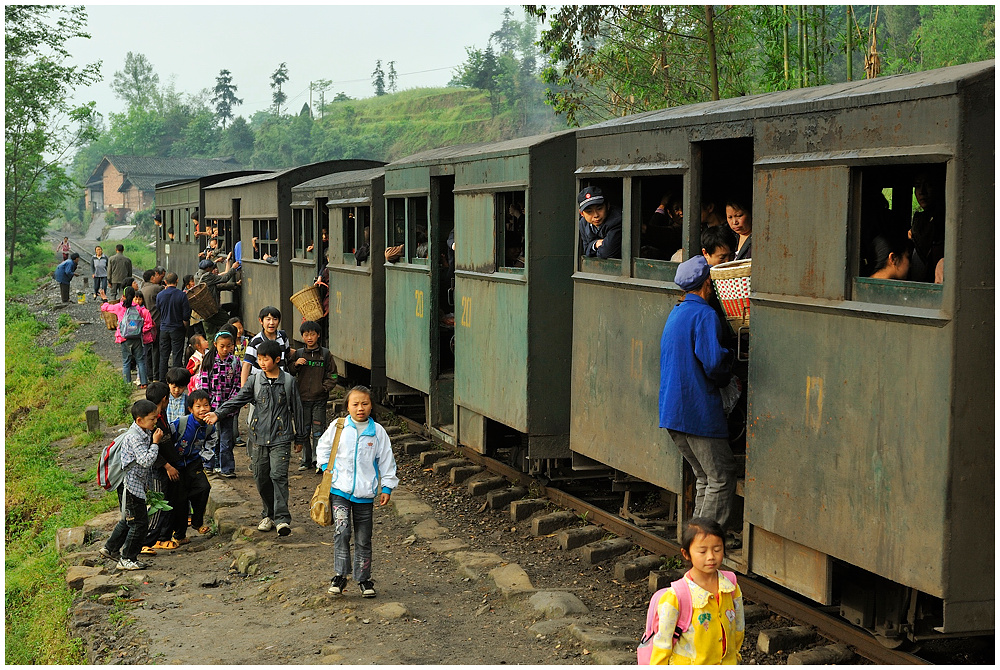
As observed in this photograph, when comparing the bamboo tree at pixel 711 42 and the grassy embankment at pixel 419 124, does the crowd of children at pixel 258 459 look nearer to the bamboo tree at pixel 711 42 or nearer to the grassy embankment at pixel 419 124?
the bamboo tree at pixel 711 42

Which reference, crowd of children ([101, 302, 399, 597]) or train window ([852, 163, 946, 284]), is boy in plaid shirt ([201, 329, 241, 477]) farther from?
train window ([852, 163, 946, 284])

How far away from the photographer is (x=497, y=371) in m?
8.72

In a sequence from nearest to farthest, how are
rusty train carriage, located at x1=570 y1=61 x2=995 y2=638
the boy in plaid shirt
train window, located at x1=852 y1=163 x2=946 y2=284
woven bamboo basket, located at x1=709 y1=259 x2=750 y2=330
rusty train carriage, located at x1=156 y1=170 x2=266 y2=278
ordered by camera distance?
1. rusty train carriage, located at x1=570 y1=61 x2=995 y2=638
2. train window, located at x1=852 y1=163 x2=946 y2=284
3. woven bamboo basket, located at x1=709 y1=259 x2=750 y2=330
4. the boy in plaid shirt
5. rusty train carriage, located at x1=156 y1=170 x2=266 y2=278

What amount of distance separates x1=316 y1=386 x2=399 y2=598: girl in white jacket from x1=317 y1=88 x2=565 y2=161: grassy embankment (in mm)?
59452

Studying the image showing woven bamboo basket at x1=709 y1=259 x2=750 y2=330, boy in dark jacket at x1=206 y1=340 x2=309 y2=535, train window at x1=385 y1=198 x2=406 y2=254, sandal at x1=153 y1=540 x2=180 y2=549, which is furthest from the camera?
train window at x1=385 y1=198 x2=406 y2=254

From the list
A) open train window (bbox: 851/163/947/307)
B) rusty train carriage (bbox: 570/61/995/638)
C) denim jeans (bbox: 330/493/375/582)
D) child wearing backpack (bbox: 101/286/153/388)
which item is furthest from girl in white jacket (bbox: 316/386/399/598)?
child wearing backpack (bbox: 101/286/153/388)

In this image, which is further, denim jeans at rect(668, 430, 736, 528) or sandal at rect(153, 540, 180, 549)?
sandal at rect(153, 540, 180, 549)

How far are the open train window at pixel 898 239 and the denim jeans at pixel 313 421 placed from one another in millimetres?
6113

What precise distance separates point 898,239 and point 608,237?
8.23 ft

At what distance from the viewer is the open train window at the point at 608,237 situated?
24.2 feet

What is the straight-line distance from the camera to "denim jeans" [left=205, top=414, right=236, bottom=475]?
1081 centimetres

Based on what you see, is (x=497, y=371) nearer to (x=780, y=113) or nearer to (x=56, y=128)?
(x=780, y=113)

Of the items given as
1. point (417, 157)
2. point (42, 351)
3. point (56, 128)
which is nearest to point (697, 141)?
point (417, 157)

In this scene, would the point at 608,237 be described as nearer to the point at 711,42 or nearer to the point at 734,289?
the point at 734,289
